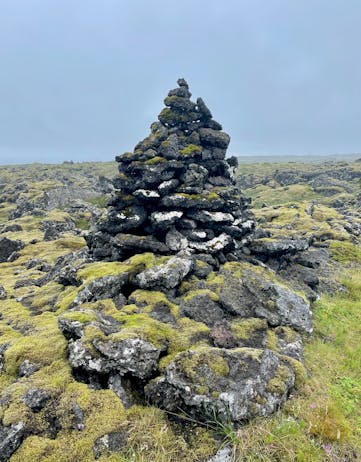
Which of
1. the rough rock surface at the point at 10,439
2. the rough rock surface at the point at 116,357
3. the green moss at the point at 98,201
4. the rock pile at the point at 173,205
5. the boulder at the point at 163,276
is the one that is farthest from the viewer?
the green moss at the point at 98,201

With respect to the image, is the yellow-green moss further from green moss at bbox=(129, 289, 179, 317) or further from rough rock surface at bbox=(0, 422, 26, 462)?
rough rock surface at bbox=(0, 422, 26, 462)

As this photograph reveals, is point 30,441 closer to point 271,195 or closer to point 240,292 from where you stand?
point 240,292

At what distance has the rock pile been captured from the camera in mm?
26062

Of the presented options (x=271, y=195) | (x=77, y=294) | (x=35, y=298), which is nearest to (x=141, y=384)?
(x=77, y=294)

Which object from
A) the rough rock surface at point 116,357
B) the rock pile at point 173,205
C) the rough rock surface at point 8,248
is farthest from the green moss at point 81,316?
the rough rock surface at point 8,248

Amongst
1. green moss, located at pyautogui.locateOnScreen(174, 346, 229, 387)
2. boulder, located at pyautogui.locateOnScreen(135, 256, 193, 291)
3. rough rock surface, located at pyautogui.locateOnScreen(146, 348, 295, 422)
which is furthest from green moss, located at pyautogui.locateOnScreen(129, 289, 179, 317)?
rough rock surface, located at pyautogui.locateOnScreen(146, 348, 295, 422)

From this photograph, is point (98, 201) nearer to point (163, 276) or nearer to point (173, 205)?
point (173, 205)

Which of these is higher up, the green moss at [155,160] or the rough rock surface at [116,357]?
the green moss at [155,160]

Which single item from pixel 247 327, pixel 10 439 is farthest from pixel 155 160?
pixel 10 439

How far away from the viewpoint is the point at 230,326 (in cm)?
1797

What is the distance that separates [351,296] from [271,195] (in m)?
92.0

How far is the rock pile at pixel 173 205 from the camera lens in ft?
85.5

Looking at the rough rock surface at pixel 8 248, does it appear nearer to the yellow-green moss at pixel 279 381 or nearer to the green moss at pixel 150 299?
the green moss at pixel 150 299

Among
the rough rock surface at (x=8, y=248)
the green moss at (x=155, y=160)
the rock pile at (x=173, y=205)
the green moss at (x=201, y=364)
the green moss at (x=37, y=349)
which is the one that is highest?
the green moss at (x=155, y=160)
